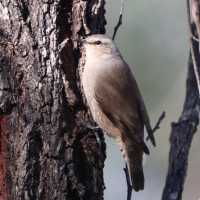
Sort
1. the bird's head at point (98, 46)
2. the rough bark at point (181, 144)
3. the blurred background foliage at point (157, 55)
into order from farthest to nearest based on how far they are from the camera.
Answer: the blurred background foliage at point (157, 55)
the rough bark at point (181, 144)
the bird's head at point (98, 46)

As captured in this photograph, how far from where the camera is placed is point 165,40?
784 cm

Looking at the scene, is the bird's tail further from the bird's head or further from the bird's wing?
the bird's head

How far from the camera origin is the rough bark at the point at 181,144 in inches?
174

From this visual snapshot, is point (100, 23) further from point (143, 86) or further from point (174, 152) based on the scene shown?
point (143, 86)

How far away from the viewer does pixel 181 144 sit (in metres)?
4.55

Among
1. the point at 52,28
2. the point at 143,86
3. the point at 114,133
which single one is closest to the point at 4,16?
the point at 52,28

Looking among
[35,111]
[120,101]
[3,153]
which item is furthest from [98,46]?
[3,153]

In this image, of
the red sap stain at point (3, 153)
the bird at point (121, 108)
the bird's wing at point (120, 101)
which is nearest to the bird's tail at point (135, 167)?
the bird at point (121, 108)

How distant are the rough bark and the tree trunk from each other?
0.85 metres

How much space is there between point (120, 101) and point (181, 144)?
0.64m

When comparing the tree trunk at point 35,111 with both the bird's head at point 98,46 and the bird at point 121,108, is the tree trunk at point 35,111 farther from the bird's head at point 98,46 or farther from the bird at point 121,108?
the bird at point 121,108

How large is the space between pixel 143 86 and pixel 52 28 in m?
4.10

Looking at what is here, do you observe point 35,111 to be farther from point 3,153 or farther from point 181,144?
point 181,144

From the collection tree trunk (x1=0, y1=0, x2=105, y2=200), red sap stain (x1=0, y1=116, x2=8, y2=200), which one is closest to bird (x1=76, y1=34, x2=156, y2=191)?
tree trunk (x1=0, y1=0, x2=105, y2=200)
